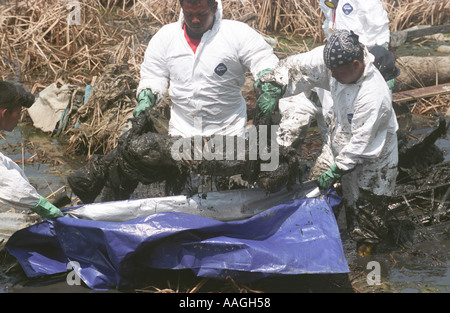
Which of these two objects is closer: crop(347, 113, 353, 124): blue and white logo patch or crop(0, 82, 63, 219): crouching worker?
crop(0, 82, 63, 219): crouching worker

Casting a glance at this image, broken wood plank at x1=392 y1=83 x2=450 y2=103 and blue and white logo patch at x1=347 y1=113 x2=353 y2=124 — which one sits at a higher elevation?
blue and white logo patch at x1=347 y1=113 x2=353 y2=124

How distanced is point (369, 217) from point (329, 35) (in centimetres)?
225

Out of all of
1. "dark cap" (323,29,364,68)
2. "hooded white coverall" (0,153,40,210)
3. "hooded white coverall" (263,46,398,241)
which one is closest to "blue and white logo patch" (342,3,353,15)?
"hooded white coverall" (263,46,398,241)

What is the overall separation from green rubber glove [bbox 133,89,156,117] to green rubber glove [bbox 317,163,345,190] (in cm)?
152

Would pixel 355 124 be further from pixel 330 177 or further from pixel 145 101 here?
pixel 145 101

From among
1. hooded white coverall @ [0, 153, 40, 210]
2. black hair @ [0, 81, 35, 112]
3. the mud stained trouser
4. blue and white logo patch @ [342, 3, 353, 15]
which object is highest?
blue and white logo patch @ [342, 3, 353, 15]

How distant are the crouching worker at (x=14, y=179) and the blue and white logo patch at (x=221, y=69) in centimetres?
151

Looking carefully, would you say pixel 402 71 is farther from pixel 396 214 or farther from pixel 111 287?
pixel 111 287

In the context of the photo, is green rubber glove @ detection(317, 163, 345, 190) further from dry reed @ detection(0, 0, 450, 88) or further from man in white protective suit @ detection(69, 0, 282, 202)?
dry reed @ detection(0, 0, 450, 88)

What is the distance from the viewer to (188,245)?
4.43 meters

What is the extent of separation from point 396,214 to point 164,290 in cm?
251

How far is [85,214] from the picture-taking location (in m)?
4.68

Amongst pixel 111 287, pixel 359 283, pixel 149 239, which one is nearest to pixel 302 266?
pixel 359 283

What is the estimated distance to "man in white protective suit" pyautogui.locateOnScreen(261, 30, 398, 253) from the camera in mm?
4629
